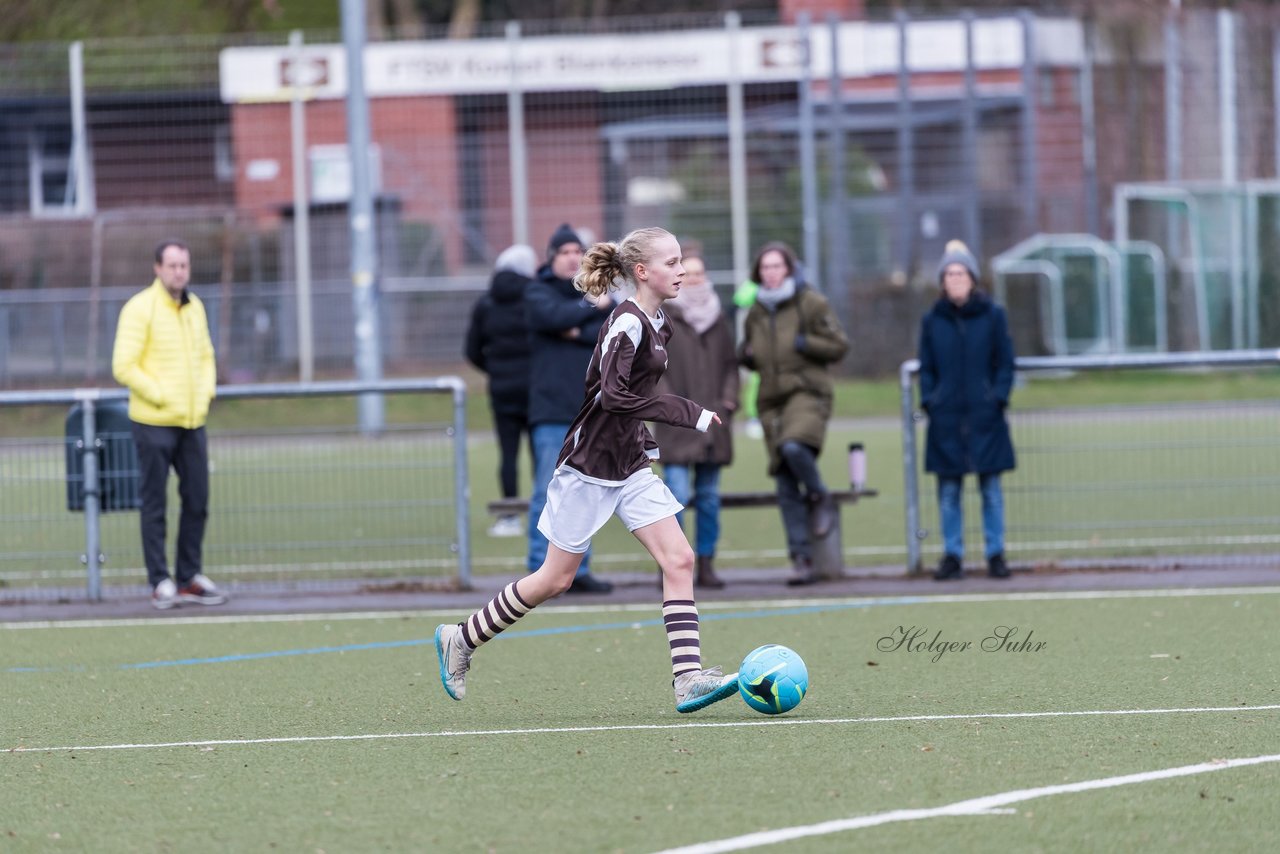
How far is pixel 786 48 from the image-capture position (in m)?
24.9

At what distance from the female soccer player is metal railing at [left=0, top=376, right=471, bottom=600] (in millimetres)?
4193

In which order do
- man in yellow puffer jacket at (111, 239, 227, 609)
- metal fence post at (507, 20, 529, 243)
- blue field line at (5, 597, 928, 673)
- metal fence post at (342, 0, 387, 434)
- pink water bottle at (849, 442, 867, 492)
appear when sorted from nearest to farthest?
blue field line at (5, 597, 928, 673), man in yellow puffer jacket at (111, 239, 227, 609), pink water bottle at (849, 442, 867, 492), metal fence post at (342, 0, 387, 434), metal fence post at (507, 20, 529, 243)

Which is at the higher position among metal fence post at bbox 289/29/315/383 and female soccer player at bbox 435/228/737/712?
metal fence post at bbox 289/29/315/383

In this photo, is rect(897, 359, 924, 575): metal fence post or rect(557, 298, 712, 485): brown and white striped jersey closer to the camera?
A: rect(557, 298, 712, 485): brown and white striped jersey

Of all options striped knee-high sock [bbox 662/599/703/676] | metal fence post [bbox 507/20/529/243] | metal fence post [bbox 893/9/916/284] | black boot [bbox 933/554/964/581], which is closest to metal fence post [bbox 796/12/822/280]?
metal fence post [bbox 893/9/916/284]

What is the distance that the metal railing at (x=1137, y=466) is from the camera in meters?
11.6

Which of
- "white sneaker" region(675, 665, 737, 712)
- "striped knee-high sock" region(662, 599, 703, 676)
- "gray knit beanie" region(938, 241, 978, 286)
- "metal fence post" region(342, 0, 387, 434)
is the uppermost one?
"metal fence post" region(342, 0, 387, 434)

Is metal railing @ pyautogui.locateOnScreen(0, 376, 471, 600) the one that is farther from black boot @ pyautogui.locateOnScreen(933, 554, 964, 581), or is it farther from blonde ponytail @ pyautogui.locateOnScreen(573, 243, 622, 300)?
blonde ponytail @ pyautogui.locateOnScreen(573, 243, 622, 300)

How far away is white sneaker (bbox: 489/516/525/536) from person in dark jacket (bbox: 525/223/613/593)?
3272mm

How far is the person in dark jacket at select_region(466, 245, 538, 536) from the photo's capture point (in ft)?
42.5

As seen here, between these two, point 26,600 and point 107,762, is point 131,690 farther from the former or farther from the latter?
point 26,600

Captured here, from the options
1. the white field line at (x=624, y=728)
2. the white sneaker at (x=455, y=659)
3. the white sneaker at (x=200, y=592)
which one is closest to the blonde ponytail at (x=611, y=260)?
the white sneaker at (x=455, y=659)

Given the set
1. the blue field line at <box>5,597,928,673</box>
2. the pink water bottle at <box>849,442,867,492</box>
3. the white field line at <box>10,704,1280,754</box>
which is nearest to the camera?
the white field line at <box>10,704,1280,754</box>

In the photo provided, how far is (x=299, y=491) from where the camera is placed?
1152 centimetres
